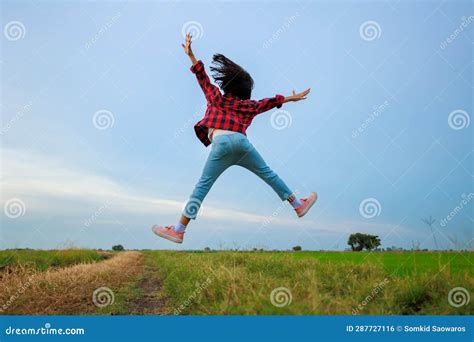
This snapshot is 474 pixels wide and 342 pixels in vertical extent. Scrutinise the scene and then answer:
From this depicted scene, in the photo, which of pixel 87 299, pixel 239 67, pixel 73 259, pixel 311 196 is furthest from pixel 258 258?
pixel 73 259

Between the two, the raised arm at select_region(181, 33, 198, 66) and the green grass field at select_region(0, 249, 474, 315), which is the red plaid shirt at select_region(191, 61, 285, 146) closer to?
the raised arm at select_region(181, 33, 198, 66)

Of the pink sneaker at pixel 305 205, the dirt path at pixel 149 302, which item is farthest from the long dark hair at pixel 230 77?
the dirt path at pixel 149 302

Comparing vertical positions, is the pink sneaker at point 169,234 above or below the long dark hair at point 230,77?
below

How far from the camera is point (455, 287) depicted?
4238 mm

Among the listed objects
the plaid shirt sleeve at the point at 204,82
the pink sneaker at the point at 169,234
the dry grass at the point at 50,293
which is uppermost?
the plaid shirt sleeve at the point at 204,82

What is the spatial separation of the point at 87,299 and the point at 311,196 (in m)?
3.34

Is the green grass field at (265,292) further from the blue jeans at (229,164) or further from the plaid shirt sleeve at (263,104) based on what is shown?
the plaid shirt sleeve at (263,104)

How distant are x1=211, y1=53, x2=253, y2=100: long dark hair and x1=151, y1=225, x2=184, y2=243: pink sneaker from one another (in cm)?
199

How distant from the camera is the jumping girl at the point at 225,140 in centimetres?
504

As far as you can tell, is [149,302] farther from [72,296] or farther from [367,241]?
[367,241]

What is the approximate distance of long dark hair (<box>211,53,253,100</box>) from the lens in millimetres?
5582

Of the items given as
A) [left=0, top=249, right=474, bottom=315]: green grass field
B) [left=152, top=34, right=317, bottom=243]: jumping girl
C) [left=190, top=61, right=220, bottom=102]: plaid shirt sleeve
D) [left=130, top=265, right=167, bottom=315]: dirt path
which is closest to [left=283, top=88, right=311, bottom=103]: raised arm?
[left=152, top=34, right=317, bottom=243]: jumping girl

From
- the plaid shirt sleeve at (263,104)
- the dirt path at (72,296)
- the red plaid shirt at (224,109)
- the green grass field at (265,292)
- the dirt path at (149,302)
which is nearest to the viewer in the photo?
the green grass field at (265,292)

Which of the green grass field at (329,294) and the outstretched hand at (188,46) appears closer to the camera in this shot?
the green grass field at (329,294)
